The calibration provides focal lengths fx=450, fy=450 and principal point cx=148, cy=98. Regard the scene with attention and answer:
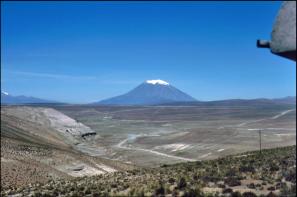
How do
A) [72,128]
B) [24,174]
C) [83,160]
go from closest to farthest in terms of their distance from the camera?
[24,174] < [83,160] < [72,128]

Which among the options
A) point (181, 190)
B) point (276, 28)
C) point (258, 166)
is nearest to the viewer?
point (276, 28)

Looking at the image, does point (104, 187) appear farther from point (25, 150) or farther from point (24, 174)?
point (25, 150)

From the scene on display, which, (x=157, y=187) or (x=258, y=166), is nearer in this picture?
(x=157, y=187)

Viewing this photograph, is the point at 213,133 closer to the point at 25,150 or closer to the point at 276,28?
the point at 25,150

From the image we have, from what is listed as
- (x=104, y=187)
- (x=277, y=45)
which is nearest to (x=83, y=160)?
(x=104, y=187)

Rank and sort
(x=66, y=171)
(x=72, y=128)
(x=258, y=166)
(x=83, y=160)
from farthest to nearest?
(x=72, y=128), (x=83, y=160), (x=66, y=171), (x=258, y=166)

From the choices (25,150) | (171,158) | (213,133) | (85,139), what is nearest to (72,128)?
(85,139)

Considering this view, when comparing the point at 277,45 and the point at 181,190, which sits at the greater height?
the point at 277,45

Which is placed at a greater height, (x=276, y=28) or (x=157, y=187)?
(x=276, y=28)

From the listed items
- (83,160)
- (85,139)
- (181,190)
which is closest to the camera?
(181,190)
